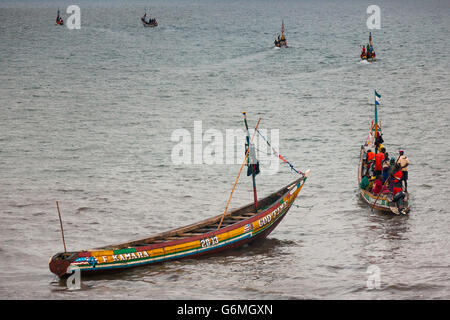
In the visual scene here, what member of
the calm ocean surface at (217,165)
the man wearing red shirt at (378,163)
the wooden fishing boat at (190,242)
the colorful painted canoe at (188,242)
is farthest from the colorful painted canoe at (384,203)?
the wooden fishing boat at (190,242)

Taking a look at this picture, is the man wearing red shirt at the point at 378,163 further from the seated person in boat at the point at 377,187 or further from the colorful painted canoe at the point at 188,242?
the colorful painted canoe at the point at 188,242

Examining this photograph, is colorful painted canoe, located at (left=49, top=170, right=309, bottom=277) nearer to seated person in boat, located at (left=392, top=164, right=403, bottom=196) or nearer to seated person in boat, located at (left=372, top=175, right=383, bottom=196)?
seated person in boat, located at (left=372, top=175, right=383, bottom=196)

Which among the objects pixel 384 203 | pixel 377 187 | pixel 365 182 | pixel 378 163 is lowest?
pixel 384 203

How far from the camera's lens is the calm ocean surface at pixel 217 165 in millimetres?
22375

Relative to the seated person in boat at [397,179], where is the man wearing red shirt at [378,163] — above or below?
above

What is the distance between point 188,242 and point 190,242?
82 millimetres

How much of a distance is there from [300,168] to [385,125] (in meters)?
14.3

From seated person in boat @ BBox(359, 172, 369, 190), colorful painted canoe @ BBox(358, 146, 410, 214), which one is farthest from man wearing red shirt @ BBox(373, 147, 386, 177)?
colorful painted canoe @ BBox(358, 146, 410, 214)

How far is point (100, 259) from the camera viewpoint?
847 inches

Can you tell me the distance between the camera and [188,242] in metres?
23.0

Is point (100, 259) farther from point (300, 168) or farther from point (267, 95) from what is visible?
point (267, 95)

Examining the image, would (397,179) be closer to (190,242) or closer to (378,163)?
(378,163)

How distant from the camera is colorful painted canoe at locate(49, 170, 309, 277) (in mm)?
21297

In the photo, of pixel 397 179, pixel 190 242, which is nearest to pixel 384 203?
pixel 397 179
